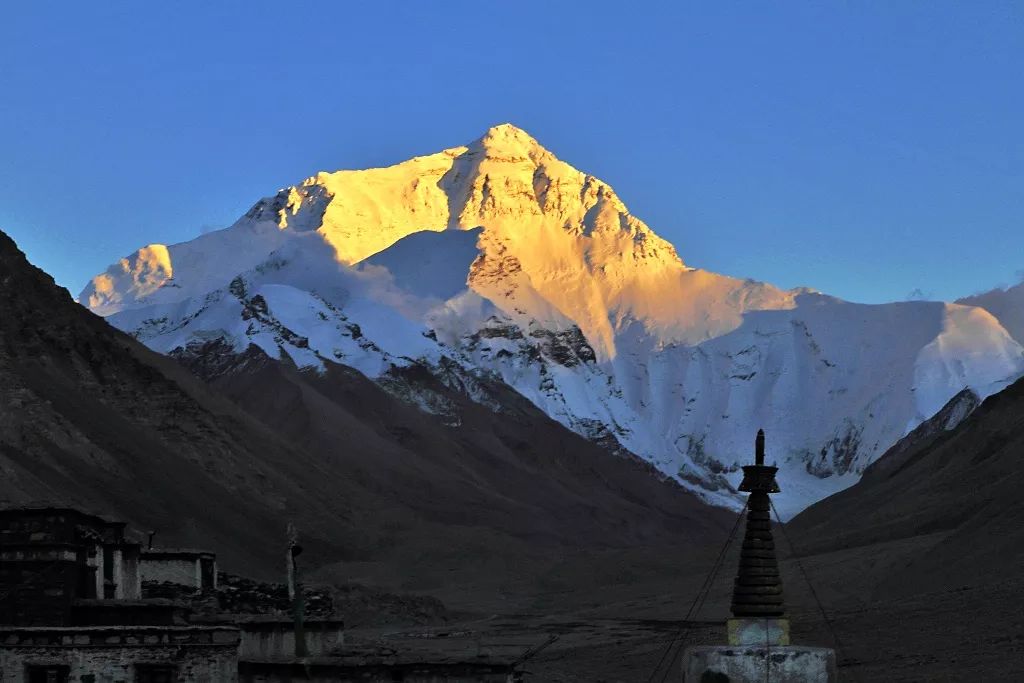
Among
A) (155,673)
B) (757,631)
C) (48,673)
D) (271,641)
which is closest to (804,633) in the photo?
(271,641)

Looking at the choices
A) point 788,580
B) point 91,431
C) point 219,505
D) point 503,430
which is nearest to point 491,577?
point 219,505

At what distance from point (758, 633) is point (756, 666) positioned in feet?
1.92

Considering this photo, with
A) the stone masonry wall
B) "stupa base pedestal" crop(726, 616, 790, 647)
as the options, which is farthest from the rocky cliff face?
"stupa base pedestal" crop(726, 616, 790, 647)

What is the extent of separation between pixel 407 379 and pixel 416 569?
84163 mm

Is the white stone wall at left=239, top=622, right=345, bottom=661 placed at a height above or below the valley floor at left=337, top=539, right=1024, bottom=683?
below

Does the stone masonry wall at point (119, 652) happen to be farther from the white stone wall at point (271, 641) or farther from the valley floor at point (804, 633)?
the white stone wall at point (271, 641)

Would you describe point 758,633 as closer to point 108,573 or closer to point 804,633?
point 108,573

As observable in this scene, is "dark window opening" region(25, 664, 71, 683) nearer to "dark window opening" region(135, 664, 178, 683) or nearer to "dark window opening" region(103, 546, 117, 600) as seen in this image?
"dark window opening" region(135, 664, 178, 683)

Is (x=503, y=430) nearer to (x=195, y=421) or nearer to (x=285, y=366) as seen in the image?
(x=285, y=366)

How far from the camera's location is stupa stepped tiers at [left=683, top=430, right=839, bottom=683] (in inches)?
725

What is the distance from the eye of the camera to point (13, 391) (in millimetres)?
94688

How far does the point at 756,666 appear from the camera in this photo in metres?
18.5

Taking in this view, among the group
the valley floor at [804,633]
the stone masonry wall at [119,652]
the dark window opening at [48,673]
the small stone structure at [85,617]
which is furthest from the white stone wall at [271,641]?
the dark window opening at [48,673]

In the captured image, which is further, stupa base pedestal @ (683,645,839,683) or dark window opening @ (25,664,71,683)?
dark window opening @ (25,664,71,683)
